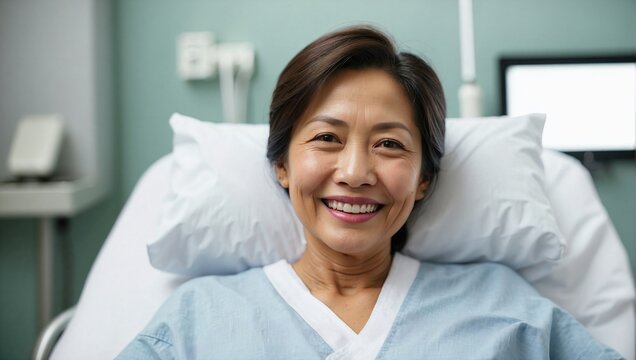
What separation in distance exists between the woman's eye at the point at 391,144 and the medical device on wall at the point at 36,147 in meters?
1.25

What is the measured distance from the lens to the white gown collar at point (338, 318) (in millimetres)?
991

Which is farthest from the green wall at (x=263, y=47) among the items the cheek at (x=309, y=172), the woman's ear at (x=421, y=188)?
the cheek at (x=309, y=172)

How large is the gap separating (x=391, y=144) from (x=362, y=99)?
94 millimetres

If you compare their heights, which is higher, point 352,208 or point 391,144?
point 391,144

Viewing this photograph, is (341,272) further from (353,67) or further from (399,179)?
(353,67)

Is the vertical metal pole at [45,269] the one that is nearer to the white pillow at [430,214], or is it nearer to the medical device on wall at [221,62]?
the medical device on wall at [221,62]

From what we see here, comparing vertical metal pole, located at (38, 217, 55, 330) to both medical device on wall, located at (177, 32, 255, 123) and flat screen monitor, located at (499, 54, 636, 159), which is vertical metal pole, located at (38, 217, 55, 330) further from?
flat screen monitor, located at (499, 54, 636, 159)

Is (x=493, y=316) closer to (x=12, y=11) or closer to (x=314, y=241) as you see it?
(x=314, y=241)

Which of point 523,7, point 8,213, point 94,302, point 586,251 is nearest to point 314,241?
point 94,302

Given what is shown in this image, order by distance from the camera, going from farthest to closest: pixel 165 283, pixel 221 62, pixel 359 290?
pixel 221 62 < pixel 165 283 < pixel 359 290

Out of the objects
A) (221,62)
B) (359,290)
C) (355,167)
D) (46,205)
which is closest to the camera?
(355,167)

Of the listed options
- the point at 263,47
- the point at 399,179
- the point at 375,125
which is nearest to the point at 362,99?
the point at 375,125

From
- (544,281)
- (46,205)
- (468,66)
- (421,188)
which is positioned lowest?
(544,281)

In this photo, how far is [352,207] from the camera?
3.29ft
